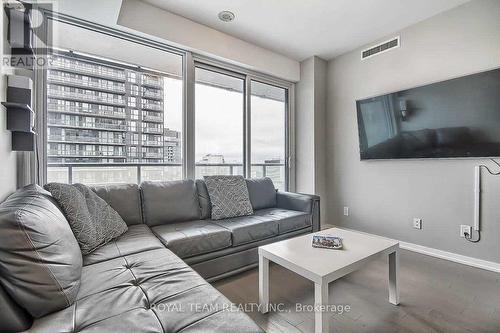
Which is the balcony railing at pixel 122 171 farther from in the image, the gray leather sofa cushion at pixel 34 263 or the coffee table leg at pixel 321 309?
the coffee table leg at pixel 321 309

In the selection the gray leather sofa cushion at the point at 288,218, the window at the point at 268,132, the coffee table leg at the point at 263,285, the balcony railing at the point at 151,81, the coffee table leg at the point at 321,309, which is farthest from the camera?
the window at the point at 268,132

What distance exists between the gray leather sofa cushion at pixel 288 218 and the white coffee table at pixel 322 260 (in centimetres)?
60

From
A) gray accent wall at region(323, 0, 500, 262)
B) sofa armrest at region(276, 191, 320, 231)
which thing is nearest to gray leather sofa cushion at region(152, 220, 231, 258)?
sofa armrest at region(276, 191, 320, 231)

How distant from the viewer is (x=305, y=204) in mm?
2723

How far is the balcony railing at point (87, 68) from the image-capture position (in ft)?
7.07

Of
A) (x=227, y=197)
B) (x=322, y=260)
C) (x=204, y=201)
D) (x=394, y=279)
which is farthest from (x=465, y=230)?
(x=204, y=201)

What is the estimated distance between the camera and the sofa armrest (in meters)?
2.69

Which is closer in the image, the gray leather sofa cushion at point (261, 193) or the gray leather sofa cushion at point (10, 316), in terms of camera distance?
the gray leather sofa cushion at point (10, 316)

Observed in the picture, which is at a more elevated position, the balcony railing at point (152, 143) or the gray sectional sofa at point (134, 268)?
the balcony railing at point (152, 143)

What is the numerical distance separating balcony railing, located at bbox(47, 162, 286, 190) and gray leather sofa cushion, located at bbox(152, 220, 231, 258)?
2.65 ft

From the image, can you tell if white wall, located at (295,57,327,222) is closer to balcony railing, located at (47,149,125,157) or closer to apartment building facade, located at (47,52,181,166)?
apartment building facade, located at (47,52,181,166)

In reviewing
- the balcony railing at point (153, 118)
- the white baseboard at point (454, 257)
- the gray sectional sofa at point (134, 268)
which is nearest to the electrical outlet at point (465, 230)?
the white baseboard at point (454, 257)

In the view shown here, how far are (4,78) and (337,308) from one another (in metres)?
2.71

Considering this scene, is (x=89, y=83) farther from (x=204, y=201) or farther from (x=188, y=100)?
(x=204, y=201)
